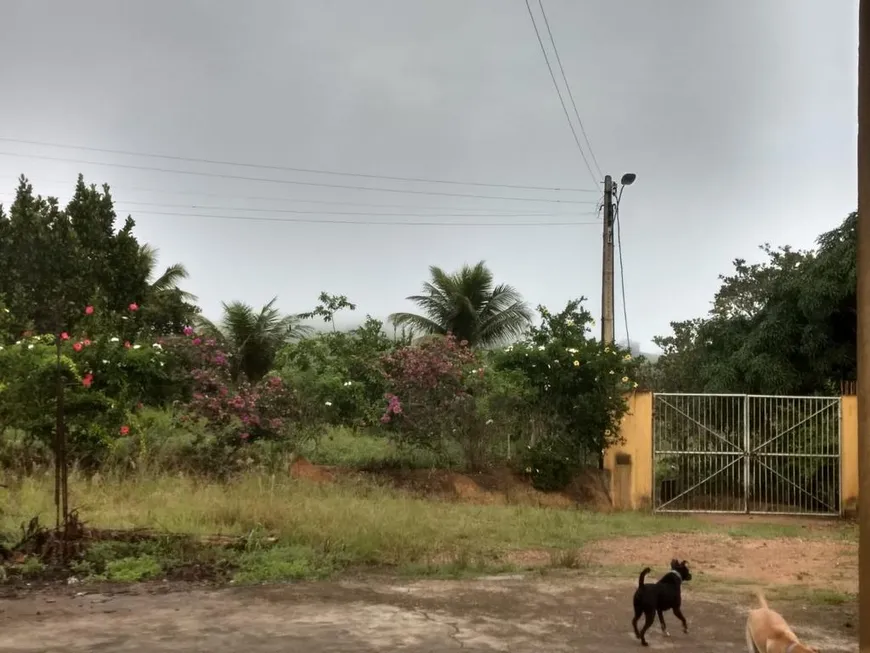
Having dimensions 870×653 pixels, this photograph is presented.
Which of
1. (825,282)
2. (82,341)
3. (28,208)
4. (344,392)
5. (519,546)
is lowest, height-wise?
(519,546)

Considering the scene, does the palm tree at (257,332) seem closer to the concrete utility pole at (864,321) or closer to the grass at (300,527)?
the grass at (300,527)

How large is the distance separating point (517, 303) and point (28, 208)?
13.8 metres

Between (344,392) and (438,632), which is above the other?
(344,392)

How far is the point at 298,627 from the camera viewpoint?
4930 mm

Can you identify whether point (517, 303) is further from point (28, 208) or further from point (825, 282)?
point (28, 208)

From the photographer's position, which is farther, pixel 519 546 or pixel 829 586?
pixel 519 546

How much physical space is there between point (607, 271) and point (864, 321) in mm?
12555

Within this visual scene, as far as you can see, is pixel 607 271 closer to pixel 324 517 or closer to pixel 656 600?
pixel 324 517

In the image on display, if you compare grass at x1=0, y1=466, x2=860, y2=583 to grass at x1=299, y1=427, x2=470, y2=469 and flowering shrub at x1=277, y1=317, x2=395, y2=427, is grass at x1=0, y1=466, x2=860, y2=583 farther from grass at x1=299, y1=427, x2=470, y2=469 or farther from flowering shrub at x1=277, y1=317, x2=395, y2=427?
flowering shrub at x1=277, y1=317, x2=395, y2=427

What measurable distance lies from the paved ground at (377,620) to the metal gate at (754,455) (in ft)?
23.4

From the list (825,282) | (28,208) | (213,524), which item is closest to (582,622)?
(213,524)

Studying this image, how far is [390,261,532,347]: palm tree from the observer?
77.3ft

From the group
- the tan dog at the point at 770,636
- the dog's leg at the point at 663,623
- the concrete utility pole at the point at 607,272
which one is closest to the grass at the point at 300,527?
the dog's leg at the point at 663,623

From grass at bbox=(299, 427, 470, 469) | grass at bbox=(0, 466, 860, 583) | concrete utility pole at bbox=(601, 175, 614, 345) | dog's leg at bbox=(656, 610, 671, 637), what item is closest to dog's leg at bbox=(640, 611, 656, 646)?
dog's leg at bbox=(656, 610, 671, 637)
